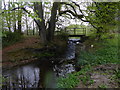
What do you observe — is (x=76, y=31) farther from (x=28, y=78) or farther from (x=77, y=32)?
(x=28, y=78)

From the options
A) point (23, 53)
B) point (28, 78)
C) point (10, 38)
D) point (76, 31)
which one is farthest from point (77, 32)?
point (28, 78)

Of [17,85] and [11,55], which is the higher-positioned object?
[11,55]

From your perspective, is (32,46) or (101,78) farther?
(32,46)

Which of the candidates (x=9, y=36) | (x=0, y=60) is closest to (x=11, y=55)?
(x=0, y=60)

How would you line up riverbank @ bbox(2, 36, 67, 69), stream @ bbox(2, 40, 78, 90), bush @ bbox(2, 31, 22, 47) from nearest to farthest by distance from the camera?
stream @ bbox(2, 40, 78, 90) < riverbank @ bbox(2, 36, 67, 69) < bush @ bbox(2, 31, 22, 47)

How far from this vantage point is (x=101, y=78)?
3434mm

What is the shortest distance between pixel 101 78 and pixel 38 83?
1829 millimetres

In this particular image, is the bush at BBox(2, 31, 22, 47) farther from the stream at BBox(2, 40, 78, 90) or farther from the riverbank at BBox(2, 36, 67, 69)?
the stream at BBox(2, 40, 78, 90)

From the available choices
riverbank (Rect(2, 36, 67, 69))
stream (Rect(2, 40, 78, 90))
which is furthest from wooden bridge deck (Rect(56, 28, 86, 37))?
stream (Rect(2, 40, 78, 90))

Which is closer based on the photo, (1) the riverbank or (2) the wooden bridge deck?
(1) the riverbank

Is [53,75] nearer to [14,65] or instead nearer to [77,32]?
[14,65]

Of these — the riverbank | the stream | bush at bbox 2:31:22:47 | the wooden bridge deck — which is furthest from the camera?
the wooden bridge deck

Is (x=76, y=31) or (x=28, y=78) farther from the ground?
(x=76, y=31)

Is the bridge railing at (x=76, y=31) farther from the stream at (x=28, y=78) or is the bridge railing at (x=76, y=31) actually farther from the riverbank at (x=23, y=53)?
the stream at (x=28, y=78)
